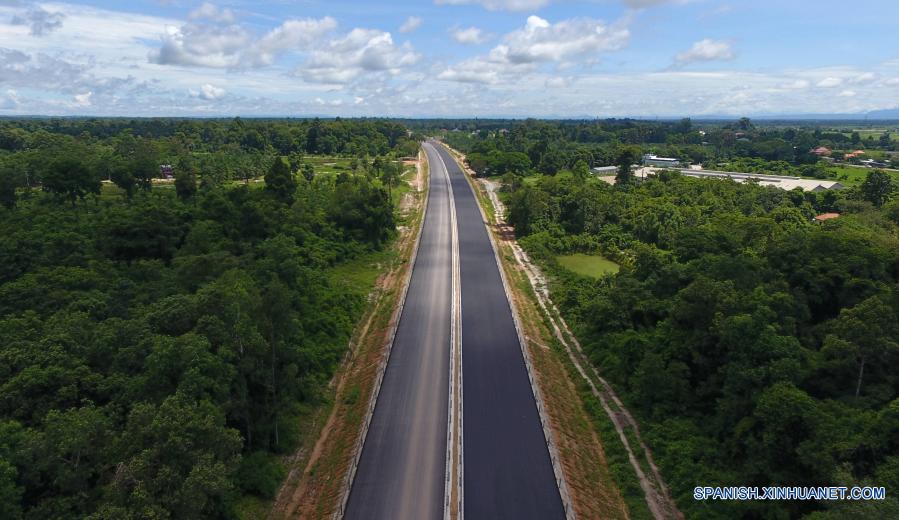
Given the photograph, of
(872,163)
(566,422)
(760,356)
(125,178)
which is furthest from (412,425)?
(872,163)

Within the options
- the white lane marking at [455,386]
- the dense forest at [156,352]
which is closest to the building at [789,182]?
the white lane marking at [455,386]

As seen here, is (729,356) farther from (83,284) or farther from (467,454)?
(83,284)

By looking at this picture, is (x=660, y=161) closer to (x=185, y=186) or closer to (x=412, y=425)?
(x=185, y=186)

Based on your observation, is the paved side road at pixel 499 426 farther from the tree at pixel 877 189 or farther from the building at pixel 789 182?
the building at pixel 789 182

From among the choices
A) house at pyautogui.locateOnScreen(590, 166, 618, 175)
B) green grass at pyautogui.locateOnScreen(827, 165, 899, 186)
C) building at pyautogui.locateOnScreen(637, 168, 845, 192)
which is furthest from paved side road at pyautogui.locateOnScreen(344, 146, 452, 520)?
green grass at pyautogui.locateOnScreen(827, 165, 899, 186)

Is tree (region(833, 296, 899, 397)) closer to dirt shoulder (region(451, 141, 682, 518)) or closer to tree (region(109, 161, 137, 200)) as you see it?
dirt shoulder (region(451, 141, 682, 518))

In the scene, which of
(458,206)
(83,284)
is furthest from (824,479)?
(458,206)
